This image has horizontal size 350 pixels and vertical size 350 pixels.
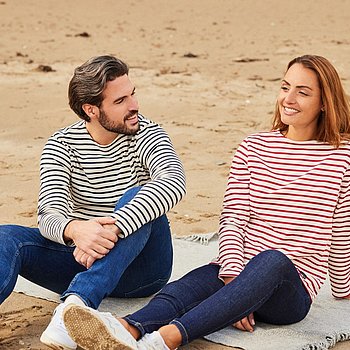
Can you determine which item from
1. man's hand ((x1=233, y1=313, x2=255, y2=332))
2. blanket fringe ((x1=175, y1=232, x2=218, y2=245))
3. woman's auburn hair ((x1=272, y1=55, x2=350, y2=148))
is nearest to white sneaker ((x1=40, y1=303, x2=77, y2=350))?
man's hand ((x1=233, y1=313, x2=255, y2=332))

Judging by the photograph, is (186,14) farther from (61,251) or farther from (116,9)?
(61,251)

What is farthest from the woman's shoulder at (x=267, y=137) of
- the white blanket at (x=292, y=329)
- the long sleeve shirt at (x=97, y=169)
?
the white blanket at (x=292, y=329)

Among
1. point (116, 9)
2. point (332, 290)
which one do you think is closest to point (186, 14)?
point (116, 9)

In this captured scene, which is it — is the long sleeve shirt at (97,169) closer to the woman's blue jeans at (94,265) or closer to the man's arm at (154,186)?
the man's arm at (154,186)

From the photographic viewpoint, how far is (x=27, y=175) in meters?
6.27

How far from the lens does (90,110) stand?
3.85 metres

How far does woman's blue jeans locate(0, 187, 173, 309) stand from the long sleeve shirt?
11cm

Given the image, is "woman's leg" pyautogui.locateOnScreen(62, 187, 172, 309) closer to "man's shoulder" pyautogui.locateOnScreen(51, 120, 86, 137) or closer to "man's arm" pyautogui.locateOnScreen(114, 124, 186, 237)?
"man's arm" pyautogui.locateOnScreen(114, 124, 186, 237)

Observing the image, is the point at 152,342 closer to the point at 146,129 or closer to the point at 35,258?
the point at 35,258

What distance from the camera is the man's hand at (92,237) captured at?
353 cm

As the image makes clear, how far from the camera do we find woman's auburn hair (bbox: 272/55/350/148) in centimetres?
369

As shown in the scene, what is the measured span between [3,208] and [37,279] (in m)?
1.74

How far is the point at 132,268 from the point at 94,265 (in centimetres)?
40

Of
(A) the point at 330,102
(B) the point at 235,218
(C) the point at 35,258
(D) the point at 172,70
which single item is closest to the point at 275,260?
(B) the point at 235,218
